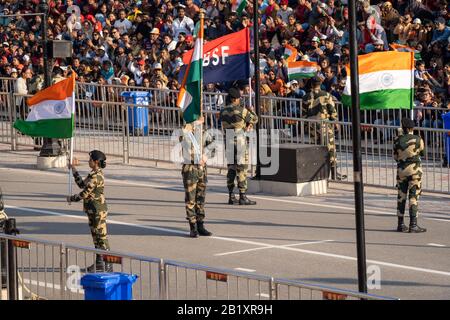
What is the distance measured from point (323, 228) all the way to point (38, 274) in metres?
6.42

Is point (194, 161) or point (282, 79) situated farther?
point (282, 79)

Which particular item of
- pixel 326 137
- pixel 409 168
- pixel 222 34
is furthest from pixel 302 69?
pixel 409 168

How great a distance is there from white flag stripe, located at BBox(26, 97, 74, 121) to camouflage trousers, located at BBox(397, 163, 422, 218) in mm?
5126

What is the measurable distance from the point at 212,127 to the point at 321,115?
247 centimetres

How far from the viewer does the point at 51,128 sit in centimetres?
2070

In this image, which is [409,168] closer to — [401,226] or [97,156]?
[401,226]

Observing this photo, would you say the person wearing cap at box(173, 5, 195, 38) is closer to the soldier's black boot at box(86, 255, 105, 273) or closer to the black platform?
the black platform

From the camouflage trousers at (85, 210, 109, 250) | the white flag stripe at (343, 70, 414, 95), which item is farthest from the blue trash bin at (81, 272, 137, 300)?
the white flag stripe at (343, 70, 414, 95)

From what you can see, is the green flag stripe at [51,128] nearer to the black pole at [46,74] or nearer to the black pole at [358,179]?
the black pole at [46,74]

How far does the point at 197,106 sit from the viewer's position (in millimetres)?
18812

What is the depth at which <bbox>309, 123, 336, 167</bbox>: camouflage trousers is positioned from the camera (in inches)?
924
